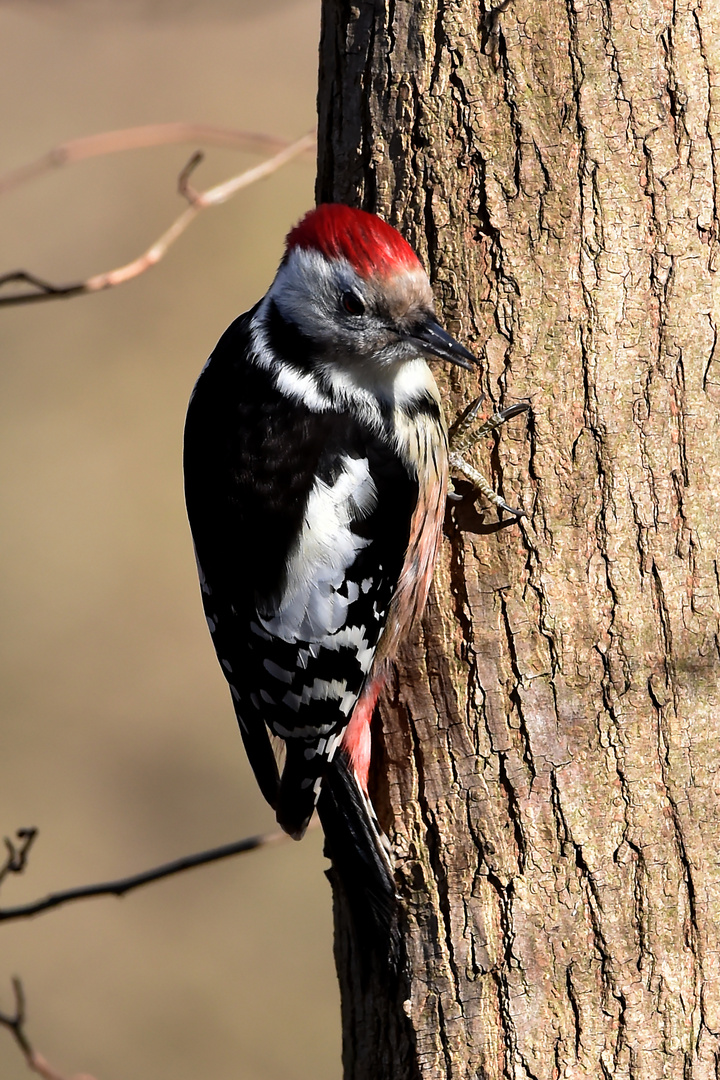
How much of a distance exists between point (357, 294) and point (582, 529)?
0.66 metres

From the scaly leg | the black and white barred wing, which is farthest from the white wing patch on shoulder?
the scaly leg

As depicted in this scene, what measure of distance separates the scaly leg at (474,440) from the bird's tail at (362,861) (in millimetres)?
636

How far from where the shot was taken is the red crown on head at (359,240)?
6.81ft

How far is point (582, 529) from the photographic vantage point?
2.08m

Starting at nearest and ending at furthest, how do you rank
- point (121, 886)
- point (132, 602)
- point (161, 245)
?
point (121, 886), point (161, 245), point (132, 602)

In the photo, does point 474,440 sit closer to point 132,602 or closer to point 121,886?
point 121,886

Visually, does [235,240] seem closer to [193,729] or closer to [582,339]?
[193,729]

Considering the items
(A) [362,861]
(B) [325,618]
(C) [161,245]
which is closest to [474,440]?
(B) [325,618]

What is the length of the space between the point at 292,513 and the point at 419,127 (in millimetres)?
791

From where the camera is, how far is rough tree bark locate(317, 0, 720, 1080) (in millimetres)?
2025

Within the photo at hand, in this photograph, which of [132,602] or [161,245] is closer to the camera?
[161,245]

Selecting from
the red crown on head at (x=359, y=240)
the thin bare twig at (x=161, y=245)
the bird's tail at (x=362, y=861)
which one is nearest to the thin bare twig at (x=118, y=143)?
the thin bare twig at (x=161, y=245)

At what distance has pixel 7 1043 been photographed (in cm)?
519

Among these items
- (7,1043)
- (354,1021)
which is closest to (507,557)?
(354,1021)
